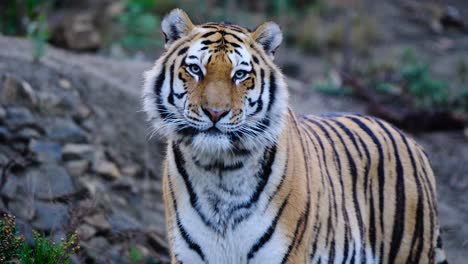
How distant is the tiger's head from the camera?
3.17 m

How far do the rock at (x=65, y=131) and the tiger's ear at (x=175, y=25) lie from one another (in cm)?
269

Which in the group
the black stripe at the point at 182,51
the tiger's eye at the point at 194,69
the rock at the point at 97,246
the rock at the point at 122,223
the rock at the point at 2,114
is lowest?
the rock at the point at 97,246

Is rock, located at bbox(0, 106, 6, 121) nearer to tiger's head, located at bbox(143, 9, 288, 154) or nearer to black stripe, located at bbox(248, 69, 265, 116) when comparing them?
tiger's head, located at bbox(143, 9, 288, 154)

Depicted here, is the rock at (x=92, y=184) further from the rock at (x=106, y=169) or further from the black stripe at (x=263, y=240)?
the black stripe at (x=263, y=240)

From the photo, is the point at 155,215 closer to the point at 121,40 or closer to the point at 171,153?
the point at 171,153

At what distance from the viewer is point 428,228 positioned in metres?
4.07

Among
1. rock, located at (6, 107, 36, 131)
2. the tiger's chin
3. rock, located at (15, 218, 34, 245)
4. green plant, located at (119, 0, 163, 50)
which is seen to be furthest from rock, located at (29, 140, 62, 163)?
green plant, located at (119, 0, 163, 50)

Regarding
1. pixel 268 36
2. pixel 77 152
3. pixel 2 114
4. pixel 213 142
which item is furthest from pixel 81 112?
pixel 213 142

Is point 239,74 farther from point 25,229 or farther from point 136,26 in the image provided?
point 136,26

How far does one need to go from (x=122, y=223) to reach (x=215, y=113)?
2.65 meters

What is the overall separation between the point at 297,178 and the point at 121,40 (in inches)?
310

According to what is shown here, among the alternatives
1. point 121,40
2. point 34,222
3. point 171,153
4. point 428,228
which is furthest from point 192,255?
point 121,40

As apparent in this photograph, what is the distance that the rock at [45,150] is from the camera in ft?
18.4

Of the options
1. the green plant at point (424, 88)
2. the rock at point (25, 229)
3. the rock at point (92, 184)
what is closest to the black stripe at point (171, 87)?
the rock at point (25, 229)
